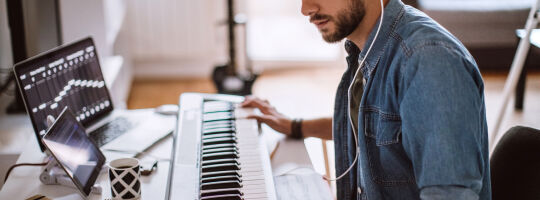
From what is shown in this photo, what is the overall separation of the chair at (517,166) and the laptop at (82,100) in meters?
0.86

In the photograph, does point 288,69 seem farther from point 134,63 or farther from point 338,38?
point 338,38

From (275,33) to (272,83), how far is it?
512mm

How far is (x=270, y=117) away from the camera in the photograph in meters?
1.69

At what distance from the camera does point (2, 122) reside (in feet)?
7.69

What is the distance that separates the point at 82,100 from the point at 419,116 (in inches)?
40.0

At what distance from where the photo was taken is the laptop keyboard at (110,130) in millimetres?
1681

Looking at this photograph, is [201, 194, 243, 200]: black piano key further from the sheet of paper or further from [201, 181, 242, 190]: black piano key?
the sheet of paper

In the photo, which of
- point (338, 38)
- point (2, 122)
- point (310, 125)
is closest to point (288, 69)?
point (2, 122)

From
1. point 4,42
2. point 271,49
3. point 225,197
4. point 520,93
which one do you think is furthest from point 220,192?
point 271,49

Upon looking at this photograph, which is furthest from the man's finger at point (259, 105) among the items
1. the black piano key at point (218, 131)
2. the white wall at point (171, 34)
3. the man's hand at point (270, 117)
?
the white wall at point (171, 34)

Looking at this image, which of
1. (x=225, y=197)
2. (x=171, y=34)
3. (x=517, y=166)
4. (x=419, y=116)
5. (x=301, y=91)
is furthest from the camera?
(x=171, y=34)

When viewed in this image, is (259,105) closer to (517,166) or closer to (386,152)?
(386,152)

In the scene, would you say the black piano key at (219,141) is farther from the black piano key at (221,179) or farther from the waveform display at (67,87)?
the waveform display at (67,87)

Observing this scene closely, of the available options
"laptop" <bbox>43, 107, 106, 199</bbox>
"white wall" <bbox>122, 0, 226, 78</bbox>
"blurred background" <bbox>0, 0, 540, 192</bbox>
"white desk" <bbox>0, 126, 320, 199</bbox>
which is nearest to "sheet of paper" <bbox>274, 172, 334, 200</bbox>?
"white desk" <bbox>0, 126, 320, 199</bbox>
